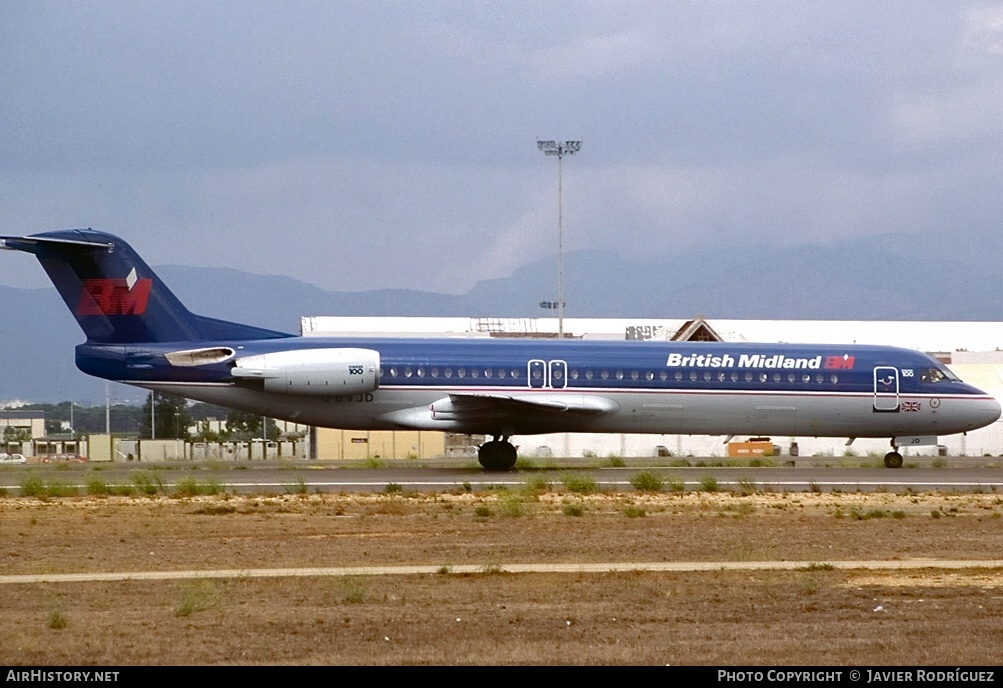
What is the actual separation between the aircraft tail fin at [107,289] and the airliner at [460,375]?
1.3 inches

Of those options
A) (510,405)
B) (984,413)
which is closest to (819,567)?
(510,405)

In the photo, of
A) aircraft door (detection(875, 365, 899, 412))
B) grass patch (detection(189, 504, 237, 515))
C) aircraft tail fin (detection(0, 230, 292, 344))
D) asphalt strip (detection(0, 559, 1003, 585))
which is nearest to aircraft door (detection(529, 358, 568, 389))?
aircraft door (detection(875, 365, 899, 412))

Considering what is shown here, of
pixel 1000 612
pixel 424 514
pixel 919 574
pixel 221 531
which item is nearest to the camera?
pixel 1000 612

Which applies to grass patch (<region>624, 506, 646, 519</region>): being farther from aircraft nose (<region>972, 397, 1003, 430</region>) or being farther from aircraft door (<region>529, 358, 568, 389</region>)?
aircraft nose (<region>972, 397, 1003, 430</region>)

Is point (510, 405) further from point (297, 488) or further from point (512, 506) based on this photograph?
point (512, 506)

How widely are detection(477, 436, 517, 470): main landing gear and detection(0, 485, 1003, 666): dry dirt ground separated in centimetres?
1013

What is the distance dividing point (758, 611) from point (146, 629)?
527 centimetres

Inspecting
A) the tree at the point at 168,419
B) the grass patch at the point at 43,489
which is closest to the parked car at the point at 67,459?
the grass patch at the point at 43,489

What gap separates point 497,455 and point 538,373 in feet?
7.44

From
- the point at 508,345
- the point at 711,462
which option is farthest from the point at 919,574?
the point at 711,462

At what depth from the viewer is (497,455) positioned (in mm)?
33250

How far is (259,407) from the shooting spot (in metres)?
32.8

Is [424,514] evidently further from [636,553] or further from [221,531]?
[636,553]

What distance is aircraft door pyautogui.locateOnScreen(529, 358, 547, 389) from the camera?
3275cm
